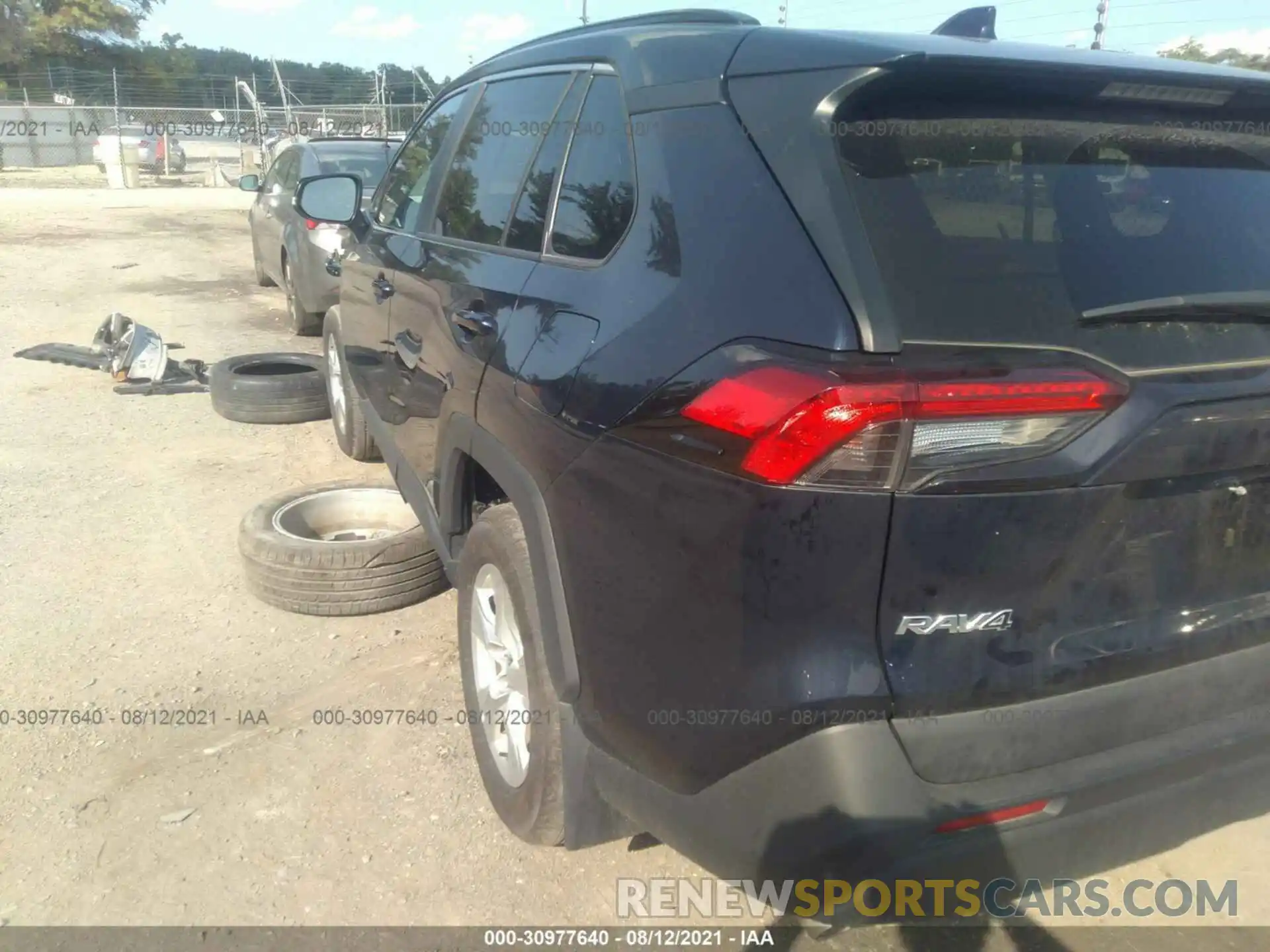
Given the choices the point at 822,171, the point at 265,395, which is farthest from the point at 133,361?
the point at 822,171

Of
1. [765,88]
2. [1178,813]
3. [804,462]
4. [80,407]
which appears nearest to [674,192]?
[765,88]

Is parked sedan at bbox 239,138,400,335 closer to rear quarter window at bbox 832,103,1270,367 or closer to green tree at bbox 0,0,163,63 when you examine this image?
rear quarter window at bbox 832,103,1270,367

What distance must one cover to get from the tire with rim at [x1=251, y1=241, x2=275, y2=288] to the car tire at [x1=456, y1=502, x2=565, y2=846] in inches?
365

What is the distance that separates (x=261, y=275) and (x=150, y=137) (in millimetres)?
25742

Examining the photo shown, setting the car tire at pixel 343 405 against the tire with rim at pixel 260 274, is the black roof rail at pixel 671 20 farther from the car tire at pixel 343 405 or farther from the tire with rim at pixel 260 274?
the tire with rim at pixel 260 274

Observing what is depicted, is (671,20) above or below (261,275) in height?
above

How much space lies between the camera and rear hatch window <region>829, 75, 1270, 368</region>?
5.32ft

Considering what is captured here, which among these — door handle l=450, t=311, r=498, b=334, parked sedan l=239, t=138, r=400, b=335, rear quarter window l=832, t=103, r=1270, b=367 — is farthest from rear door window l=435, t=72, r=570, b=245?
parked sedan l=239, t=138, r=400, b=335

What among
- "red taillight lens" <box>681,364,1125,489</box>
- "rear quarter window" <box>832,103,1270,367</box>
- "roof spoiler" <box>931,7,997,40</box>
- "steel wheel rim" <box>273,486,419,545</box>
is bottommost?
"steel wheel rim" <box>273,486,419,545</box>

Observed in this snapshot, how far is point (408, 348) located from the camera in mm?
3367

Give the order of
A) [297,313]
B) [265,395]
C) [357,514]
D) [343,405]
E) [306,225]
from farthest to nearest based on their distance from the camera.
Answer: [297,313] < [306,225] < [265,395] < [343,405] < [357,514]

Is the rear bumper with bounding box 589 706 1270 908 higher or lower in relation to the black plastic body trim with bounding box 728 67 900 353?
lower

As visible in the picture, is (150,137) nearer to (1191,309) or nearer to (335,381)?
(335,381)

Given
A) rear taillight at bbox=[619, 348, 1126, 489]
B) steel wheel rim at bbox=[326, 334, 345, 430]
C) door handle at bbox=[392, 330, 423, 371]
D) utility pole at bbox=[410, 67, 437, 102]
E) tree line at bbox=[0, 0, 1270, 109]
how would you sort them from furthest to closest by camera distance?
1. tree line at bbox=[0, 0, 1270, 109]
2. utility pole at bbox=[410, 67, 437, 102]
3. steel wheel rim at bbox=[326, 334, 345, 430]
4. door handle at bbox=[392, 330, 423, 371]
5. rear taillight at bbox=[619, 348, 1126, 489]
